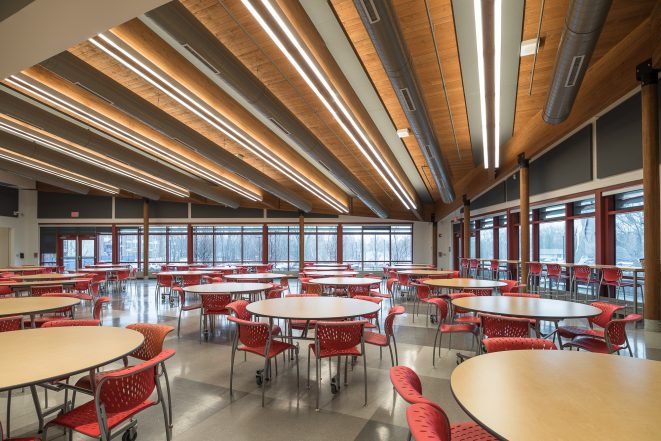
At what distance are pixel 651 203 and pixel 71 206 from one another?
19.8 m

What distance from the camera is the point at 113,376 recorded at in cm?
192

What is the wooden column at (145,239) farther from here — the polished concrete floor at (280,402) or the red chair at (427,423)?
the red chair at (427,423)

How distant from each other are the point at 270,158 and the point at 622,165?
758 cm

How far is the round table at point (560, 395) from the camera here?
1221 millimetres

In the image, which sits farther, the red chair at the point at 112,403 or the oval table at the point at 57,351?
the red chair at the point at 112,403

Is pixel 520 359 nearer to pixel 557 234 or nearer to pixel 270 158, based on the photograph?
pixel 270 158

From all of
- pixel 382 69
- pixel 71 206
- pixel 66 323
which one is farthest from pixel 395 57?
pixel 71 206

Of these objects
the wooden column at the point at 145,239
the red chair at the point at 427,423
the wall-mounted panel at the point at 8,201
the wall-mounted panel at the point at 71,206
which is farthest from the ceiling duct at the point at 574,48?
the wall-mounted panel at the point at 8,201

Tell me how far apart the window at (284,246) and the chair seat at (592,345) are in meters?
14.1

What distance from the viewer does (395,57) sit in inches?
157

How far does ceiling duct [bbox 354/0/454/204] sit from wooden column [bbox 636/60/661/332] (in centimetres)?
300

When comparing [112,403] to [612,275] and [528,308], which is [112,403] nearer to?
[528,308]

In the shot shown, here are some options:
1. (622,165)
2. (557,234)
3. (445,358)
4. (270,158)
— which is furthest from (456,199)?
(445,358)

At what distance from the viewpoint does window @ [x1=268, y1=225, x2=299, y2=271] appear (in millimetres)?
17188
